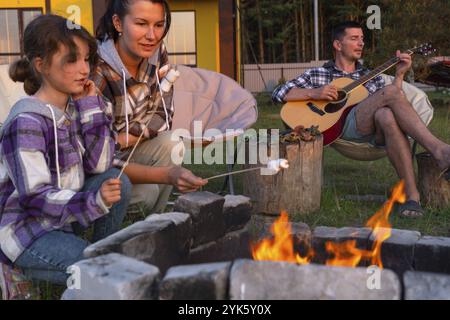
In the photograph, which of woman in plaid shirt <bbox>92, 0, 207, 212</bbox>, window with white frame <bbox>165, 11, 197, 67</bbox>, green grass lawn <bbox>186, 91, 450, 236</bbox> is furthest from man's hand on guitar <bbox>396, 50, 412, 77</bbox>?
window with white frame <bbox>165, 11, 197, 67</bbox>

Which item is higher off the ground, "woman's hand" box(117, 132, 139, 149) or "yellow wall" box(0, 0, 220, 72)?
→ "yellow wall" box(0, 0, 220, 72)

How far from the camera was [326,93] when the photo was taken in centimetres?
438

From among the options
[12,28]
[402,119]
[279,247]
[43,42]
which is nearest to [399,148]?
[402,119]

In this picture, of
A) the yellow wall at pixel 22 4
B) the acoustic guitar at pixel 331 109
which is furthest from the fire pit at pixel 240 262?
the yellow wall at pixel 22 4

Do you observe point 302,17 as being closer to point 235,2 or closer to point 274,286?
point 235,2

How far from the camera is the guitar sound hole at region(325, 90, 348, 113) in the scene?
4.41 meters

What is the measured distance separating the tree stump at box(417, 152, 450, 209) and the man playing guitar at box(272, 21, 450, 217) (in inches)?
4.8

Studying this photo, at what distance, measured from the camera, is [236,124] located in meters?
4.00

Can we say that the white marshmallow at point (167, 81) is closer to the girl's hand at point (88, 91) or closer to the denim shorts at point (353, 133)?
the girl's hand at point (88, 91)

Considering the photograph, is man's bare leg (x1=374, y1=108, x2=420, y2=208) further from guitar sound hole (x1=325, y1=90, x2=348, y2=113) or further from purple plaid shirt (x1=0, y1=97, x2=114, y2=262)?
purple plaid shirt (x1=0, y1=97, x2=114, y2=262)

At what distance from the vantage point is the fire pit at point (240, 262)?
1.71m

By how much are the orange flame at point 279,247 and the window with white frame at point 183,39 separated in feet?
32.4
